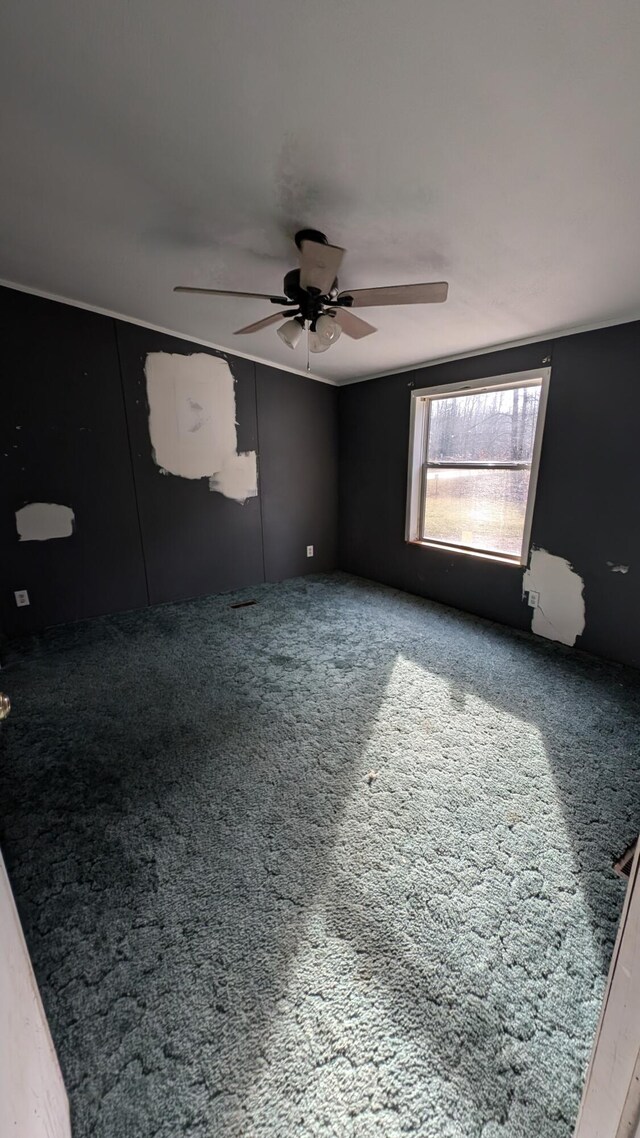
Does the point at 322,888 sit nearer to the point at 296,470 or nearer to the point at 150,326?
the point at 296,470

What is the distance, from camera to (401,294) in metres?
1.84

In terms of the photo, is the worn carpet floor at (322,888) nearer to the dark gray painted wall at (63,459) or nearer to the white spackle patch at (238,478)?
the dark gray painted wall at (63,459)

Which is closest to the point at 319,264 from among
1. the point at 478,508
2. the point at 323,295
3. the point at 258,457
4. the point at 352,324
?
the point at 323,295

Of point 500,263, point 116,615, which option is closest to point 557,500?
point 500,263

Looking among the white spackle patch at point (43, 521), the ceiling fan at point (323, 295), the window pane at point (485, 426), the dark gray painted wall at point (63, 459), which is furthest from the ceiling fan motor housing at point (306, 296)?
the white spackle patch at point (43, 521)

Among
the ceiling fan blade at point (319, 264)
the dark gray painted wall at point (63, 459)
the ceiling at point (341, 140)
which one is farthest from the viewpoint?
the dark gray painted wall at point (63, 459)

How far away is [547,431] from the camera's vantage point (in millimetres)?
2902

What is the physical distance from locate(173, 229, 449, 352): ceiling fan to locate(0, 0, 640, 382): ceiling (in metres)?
0.21

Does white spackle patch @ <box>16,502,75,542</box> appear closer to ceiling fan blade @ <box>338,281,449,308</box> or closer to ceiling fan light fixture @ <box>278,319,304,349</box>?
ceiling fan light fixture @ <box>278,319,304,349</box>

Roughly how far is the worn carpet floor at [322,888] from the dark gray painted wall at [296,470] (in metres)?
2.25

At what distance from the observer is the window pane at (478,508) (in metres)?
3.24

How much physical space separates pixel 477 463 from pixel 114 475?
3198 millimetres

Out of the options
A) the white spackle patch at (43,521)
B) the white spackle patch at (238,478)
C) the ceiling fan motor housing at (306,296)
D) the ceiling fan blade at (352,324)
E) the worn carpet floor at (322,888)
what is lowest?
the worn carpet floor at (322,888)

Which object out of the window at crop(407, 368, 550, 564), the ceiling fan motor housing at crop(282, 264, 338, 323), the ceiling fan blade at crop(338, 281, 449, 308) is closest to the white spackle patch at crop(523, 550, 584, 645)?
the window at crop(407, 368, 550, 564)
